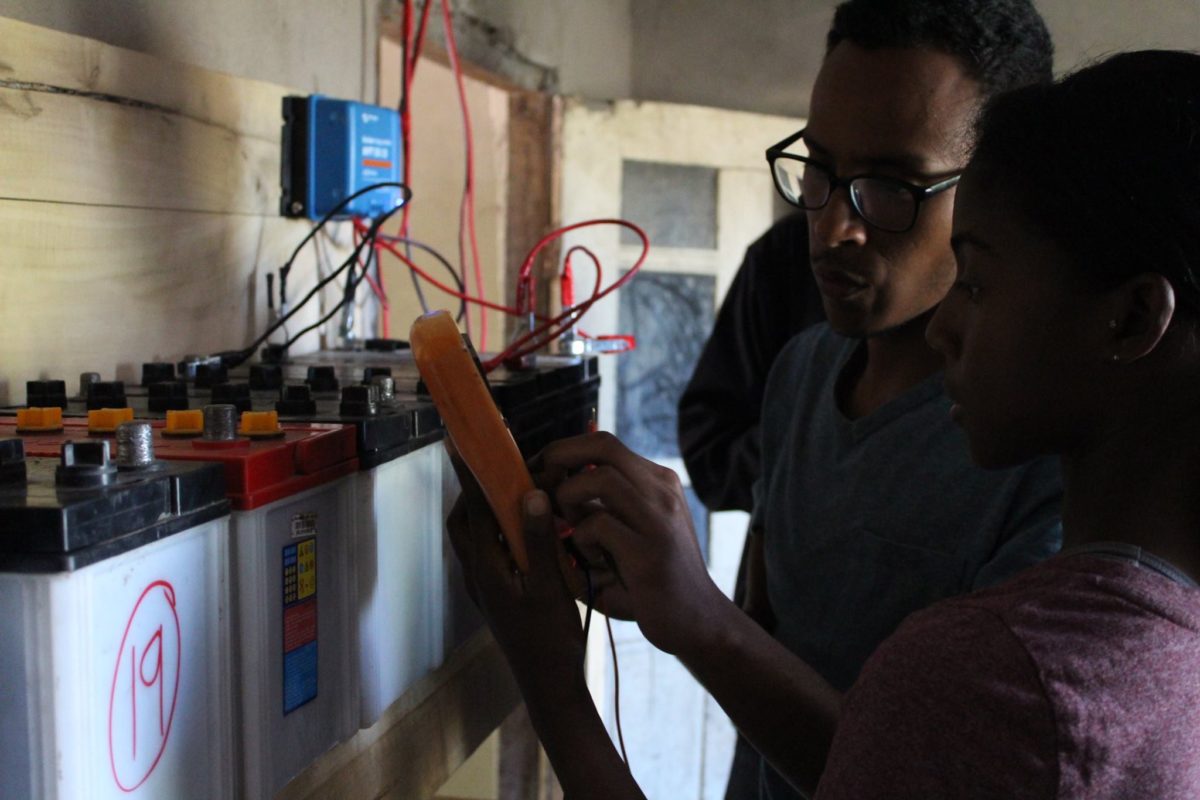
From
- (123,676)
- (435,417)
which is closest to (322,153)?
(435,417)

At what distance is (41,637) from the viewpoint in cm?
49

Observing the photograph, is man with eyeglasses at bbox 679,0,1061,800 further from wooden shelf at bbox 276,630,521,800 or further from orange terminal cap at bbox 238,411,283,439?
orange terminal cap at bbox 238,411,283,439

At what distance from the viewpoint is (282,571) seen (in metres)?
0.67

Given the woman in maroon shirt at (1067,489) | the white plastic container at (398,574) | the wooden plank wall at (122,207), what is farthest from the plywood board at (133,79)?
the woman in maroon shirt at (1067,489)

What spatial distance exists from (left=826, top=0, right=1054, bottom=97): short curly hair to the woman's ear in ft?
1.48

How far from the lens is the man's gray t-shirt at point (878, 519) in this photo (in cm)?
91

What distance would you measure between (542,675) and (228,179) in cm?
75

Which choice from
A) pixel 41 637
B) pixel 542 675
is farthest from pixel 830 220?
pixel 41 637

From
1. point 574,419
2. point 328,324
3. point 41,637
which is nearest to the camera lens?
point 41,637

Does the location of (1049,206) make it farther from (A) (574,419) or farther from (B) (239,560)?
(A) (574,419)

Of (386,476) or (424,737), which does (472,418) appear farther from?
(424,737)

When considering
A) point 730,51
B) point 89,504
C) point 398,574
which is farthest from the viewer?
point 730,51

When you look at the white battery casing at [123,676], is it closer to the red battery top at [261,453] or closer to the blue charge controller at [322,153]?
the red battery top at [261,453]

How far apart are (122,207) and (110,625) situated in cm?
67
